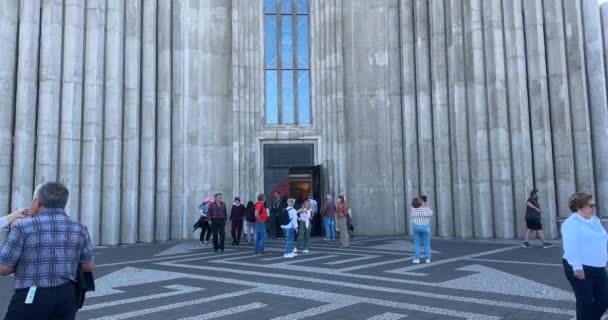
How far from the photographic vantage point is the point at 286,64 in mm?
20875

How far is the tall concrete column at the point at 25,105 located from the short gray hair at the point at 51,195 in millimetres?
14608

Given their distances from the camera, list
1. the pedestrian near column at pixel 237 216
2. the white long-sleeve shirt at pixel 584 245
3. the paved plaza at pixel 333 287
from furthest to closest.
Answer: the pedestrian near column at pixel 237 216 → the paved plaza at pixel 333 287 → the white long-sleeve shirt at pixel 584 245

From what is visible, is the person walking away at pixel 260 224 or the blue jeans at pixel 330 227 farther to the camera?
the blue jeans at pixel 330 227

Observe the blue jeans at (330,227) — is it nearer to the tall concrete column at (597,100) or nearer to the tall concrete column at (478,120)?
the tall concrete column at (478,120)

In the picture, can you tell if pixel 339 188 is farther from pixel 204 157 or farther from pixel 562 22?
pixel 562 22

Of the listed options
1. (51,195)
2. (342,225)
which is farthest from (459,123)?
(51,195)

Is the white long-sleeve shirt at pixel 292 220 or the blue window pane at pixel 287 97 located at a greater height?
the blue window pane at pixel 287 97

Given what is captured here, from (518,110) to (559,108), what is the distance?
147 cm

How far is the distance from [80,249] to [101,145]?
597 inches

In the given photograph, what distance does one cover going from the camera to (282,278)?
29.3ft

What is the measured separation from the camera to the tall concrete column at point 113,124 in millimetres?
16969

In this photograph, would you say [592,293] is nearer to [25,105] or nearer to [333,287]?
[333,287]

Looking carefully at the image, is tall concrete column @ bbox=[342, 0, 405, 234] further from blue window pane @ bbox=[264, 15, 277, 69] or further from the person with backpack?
the person with backpack

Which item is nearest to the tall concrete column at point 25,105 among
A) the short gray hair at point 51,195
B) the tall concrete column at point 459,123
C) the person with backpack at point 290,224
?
the person with backpack at point 290,224
